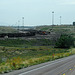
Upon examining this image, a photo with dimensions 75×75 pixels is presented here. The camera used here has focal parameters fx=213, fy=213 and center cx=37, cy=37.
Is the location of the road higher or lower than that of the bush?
higher

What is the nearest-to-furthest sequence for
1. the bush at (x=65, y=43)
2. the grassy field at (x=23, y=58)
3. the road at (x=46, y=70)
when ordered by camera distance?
the road at (x=46, y=70), the grassy field at (x=23, y=58), the bush at (x=65, y=43)

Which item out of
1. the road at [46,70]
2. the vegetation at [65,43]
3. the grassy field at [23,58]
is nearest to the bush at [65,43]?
the vegetation at [65,43]

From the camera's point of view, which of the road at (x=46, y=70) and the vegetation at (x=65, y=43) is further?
the vegetation at (x=65, y=43)

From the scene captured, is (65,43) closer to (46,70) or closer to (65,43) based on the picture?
(65,43)

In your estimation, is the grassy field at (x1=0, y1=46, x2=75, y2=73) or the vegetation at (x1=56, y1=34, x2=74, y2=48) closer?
the grassy field at (x1=0, y1=46, x2=75, y2=73)

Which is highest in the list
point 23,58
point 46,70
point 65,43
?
point 46,70

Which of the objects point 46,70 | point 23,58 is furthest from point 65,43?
point 46,70

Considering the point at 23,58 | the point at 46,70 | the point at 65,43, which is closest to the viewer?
the point at 46,70

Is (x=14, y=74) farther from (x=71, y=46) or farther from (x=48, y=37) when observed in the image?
(x=48, y=37)

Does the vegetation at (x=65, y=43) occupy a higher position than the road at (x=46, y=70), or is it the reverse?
the road at (x=46, y=70)

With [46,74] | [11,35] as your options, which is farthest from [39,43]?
[46,74]

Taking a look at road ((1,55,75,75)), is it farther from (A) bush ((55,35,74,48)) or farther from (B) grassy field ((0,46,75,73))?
(A) bush ((55,35,74,48))

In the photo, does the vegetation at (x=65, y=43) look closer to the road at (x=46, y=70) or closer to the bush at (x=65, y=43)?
the bush at (x=65, y=43)

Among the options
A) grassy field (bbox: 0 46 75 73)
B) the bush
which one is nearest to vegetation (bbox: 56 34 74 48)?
the bush
